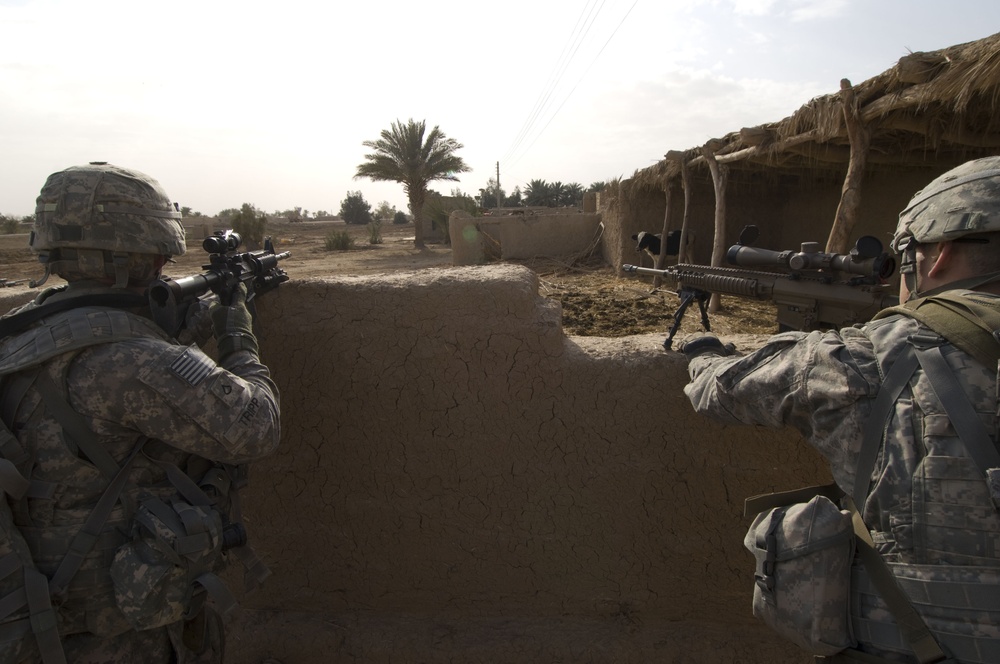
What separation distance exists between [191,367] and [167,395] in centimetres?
9

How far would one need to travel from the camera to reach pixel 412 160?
21641mm

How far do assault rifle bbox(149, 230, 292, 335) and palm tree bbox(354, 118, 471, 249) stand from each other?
66.9ft

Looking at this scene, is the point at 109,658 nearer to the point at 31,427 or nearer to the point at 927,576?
the point at 31,427

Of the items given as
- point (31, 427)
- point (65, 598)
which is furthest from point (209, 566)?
point (31, 427)

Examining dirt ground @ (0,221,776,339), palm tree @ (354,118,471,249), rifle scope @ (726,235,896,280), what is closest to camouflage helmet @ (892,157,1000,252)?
rifle scope @ (726,235,896,280)

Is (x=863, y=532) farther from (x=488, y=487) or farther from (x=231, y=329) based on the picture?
(x=231, y=329)

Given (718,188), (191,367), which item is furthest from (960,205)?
(718,188)

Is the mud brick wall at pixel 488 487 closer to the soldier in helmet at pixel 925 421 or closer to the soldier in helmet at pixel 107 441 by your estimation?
the soldier in helmet at pixel 107 441

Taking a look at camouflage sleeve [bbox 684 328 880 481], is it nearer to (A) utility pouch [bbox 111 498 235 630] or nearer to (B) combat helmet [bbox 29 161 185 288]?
(A) utility pouch [bbox 111 498 235 630]

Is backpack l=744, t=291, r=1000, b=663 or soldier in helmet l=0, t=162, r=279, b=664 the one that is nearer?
backpack l=744, t=291, r=1000, b=663

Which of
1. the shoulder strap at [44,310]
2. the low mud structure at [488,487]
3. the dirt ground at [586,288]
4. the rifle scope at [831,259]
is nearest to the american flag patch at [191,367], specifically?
the shoulder strap at [44,310]

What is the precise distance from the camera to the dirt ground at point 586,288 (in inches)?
287

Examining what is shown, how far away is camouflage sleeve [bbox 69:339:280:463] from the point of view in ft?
4.79

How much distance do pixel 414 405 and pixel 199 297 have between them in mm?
861
